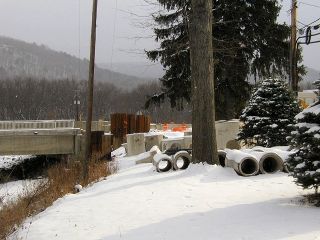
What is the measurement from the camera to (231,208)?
7.77 meters

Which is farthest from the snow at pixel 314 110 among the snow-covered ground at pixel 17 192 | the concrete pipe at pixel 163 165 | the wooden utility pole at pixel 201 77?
the snow-covered ground at pixel 17 192

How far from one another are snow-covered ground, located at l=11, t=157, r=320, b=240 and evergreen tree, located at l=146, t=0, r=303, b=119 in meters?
15.4

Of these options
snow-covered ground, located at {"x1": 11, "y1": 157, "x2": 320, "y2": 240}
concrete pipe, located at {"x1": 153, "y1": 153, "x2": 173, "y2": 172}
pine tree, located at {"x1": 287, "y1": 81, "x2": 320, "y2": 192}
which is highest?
pine tree, located at {"x1": 287, "y1": 81, "x2": 320, "y2": 192}

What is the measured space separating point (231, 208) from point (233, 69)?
62.4ft

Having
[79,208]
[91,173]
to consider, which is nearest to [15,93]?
[91,173]

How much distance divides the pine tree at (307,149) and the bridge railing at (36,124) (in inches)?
1092

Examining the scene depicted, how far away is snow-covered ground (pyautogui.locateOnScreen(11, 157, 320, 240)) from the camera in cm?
650

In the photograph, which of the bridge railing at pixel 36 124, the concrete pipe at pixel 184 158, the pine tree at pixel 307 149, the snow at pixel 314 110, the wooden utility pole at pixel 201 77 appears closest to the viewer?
the pine tree at pixel 307 149

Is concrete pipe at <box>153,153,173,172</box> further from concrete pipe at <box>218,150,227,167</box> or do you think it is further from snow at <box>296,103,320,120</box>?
snow at <box>296,103,320,120</box>

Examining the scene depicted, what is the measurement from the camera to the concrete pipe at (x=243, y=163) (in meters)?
11.0

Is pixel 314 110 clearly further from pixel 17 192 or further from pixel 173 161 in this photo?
pixel 17 192

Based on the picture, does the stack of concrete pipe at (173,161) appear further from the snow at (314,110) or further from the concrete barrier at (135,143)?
the concrete barrier at (135,143)

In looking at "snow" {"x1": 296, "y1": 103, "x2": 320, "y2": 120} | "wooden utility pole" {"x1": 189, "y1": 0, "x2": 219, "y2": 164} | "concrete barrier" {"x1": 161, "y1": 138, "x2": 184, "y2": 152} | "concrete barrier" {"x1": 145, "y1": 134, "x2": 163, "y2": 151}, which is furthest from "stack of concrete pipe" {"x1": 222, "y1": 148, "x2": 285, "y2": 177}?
"concrete barrier" {"x1": 145, "y1": 134, "x2": 163, "y2": 151}

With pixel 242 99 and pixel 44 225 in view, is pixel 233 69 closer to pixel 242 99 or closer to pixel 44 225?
pixel 242 99
